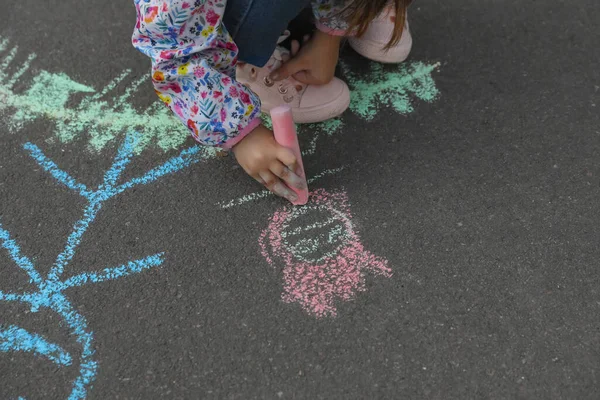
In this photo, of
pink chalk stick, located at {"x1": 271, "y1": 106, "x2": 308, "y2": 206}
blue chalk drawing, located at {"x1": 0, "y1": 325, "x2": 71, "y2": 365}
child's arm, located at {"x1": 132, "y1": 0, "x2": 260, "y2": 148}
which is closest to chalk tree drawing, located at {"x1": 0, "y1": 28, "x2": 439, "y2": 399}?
blue chalk drawing, located at {"x1": 0, "y1": 325, "x2": 71, "y2": 365}

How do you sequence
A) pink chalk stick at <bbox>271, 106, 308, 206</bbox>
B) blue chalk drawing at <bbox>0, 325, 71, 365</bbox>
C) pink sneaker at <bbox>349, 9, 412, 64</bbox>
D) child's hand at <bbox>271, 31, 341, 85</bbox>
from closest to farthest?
blue chalk drawing at <bbox>0, 325, 71, 365</bbox>
pink chalk stick at <bbox>271, 106, 308, 206</bbox>
child's hand at <bbox>271, 31, 341, 85</bbox>
pink sneaker at <bbox>349, 9, 412, 64</bbox>

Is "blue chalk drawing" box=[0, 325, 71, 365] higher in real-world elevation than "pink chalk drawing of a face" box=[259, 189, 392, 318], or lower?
higher

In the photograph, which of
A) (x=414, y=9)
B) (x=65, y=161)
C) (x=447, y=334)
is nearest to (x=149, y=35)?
(x=65, y=161)

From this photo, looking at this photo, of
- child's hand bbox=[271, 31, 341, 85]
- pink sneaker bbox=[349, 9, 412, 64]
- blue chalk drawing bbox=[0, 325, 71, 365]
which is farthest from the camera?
pink sneaker bbox=[349, 9, 412, 64]

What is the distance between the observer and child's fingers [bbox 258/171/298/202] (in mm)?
1362

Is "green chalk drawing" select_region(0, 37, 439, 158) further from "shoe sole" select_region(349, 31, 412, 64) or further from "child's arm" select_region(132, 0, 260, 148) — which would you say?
"child's arm" select_region(132, 0, 260, 148)

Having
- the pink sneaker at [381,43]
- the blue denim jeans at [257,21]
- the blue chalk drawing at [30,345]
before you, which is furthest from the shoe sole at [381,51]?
the blue chalk drawing at [30,345]

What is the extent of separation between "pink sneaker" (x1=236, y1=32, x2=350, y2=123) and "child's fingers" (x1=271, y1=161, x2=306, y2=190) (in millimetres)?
288

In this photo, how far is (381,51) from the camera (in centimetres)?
171

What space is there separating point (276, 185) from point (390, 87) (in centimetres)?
52

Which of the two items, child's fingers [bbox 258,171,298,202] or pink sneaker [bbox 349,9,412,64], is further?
pink sneaker [bbox 349,9,412,64]

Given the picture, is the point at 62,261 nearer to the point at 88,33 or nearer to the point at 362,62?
the point at 88,33

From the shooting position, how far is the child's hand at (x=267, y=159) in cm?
133

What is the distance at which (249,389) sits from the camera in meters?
1.15
